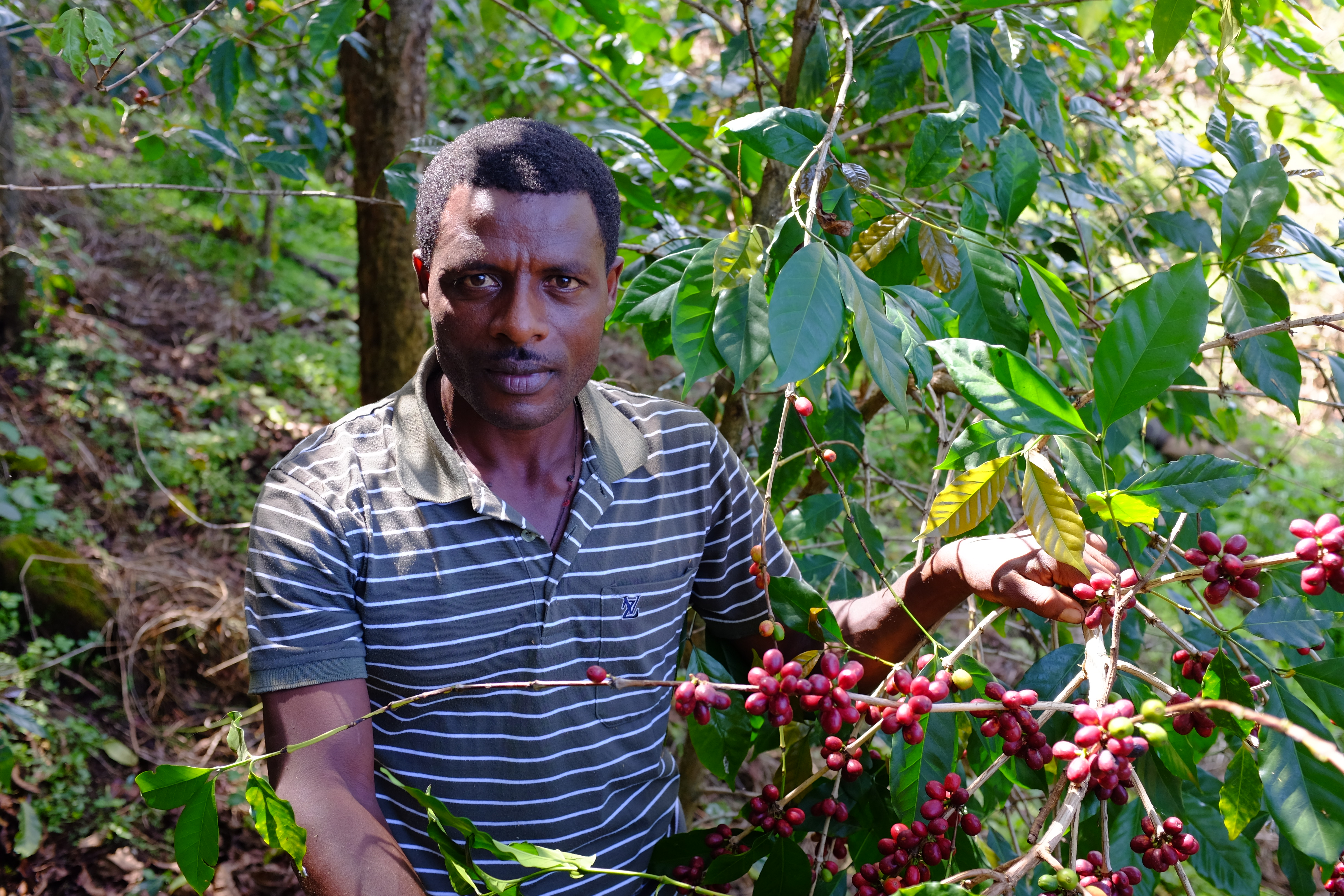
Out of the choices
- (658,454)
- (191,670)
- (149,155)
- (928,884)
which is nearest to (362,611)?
(658,454)

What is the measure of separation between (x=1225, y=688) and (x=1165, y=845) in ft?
0.53

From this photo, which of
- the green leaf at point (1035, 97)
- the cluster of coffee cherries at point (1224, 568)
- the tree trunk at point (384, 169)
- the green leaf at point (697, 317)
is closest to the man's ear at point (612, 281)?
the green leaf at point (697, 317)

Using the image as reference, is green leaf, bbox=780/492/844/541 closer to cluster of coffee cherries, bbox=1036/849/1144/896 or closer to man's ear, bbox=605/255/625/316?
man's ear, bbox=605/255/625/316

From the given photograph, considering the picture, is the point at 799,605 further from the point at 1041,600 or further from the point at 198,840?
the point at 198,840

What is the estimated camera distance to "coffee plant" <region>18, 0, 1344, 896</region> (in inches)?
32.5

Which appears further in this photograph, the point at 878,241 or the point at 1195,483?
the point at 878,241

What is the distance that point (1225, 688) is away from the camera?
875 mm

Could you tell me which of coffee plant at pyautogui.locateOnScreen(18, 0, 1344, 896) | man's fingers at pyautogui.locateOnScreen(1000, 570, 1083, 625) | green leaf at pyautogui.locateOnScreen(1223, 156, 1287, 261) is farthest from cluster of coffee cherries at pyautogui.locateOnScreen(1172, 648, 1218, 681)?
green leaf at pyautogui.locateOnScreen(1223, 156, 1287, 261)

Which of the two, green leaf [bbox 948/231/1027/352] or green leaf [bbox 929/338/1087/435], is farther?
green leaf [bbox 948/231/1027/352]

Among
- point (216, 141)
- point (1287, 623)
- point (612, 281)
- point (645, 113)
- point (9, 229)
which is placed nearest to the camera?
point (1287, 623)

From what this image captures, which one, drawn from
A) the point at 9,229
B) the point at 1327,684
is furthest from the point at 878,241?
the point at 9,229

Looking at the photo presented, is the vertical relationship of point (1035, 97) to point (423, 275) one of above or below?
above

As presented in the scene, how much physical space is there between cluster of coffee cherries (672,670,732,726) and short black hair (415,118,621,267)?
683 millimetres

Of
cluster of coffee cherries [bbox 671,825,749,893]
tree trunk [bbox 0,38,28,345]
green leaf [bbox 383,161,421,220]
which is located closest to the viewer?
cluster of coffee cherries [bbox 671,825,749,893]
